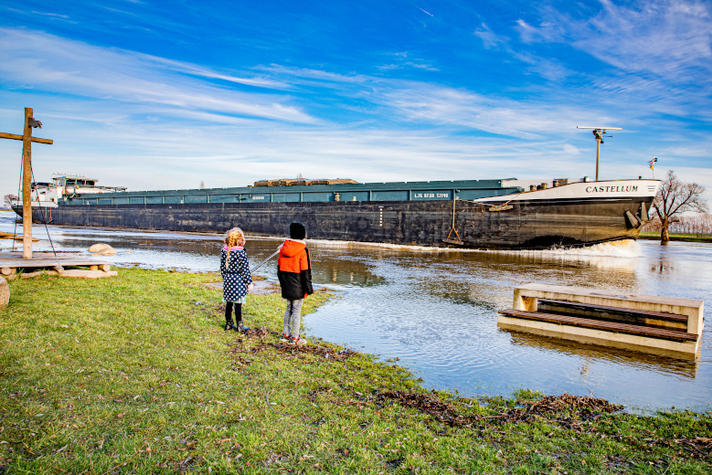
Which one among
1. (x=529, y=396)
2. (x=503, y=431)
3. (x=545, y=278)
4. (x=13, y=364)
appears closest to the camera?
(x=503, y=431)

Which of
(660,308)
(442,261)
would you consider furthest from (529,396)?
(442,261)

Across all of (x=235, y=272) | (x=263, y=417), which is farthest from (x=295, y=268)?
(x=263, y=417)

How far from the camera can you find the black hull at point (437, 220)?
28.2 meters

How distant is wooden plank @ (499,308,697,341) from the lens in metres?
7.62

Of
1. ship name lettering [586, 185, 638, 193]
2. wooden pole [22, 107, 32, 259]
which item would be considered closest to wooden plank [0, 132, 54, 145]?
wooden pole [22, 107, 32, 259]

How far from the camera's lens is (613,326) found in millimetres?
8297

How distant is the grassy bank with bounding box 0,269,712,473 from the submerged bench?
326 cm

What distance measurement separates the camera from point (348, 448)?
12.2 ft

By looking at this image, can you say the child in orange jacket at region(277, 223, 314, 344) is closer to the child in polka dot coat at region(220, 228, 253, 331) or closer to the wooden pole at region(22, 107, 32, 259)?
the child in polka dot coat at region(220, 228, 253, 331)

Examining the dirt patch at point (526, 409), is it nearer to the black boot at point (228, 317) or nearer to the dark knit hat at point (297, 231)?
the dark knit hat at point (297, 231)

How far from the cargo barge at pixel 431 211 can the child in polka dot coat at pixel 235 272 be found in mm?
25217

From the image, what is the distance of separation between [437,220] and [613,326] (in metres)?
25.8

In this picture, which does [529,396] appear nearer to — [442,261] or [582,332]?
[582,332]

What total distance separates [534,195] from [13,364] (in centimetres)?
3023
